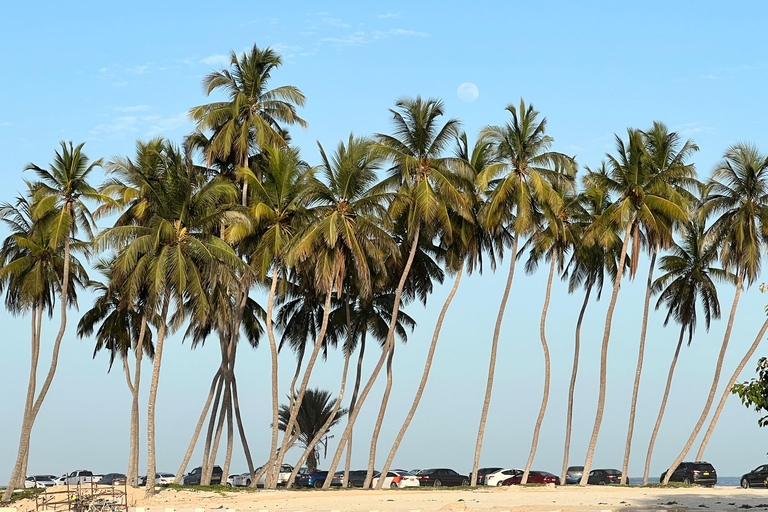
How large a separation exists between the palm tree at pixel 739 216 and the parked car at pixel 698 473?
4948 millimetres

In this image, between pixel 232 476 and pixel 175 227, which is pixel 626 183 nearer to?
pixel 175 227

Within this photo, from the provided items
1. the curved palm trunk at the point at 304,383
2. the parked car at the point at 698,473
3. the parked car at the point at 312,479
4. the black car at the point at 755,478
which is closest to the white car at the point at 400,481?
the parked car at the point at 312,479

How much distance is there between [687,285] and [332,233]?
74.2ft

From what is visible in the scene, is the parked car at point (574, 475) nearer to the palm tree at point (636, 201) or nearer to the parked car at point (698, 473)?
the parked car at point (698, 473)

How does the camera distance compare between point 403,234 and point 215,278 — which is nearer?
point 215,278

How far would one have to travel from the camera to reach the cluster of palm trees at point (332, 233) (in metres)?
33.6

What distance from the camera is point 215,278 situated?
32312mm

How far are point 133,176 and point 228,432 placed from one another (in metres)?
15.1

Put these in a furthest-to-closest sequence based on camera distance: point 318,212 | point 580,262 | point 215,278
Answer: point 580,262, point 318,212, point 215,278

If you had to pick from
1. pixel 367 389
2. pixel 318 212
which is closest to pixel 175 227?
pixel 318 212

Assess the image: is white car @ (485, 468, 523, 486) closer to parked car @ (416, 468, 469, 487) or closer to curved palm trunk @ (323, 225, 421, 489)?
parked car @ (416, 468, 469, 487)

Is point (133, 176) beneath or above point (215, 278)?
above

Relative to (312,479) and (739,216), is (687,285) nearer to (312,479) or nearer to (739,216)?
(739,216)

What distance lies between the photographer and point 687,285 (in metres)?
47.7
